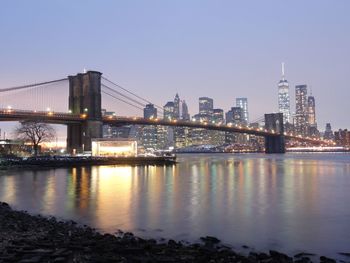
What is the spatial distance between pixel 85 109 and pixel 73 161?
654 inches

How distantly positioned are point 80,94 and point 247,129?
Result: 4772 centimetres

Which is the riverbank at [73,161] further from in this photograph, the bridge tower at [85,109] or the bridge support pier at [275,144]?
the bridge support pier at [275,144]

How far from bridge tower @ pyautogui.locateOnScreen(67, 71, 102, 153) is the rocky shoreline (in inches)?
2390

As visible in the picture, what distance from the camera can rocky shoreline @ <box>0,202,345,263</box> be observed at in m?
9.21

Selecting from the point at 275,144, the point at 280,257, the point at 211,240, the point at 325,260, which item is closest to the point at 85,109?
the point at 211,240

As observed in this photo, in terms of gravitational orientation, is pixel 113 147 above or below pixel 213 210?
above

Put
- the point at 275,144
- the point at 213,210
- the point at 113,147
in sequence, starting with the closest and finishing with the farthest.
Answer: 1. the point at 213,210
2. the point at 113,147
3. the point at 275,144

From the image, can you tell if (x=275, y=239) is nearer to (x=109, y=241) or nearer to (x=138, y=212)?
(x=109, y=241)

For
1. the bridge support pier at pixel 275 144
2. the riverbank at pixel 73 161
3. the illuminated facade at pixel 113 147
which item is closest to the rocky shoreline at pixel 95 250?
the riverbank at pixel 73 161

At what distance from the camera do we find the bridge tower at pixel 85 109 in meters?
72.7

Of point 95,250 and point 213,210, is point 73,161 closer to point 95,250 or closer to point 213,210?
point 213,210

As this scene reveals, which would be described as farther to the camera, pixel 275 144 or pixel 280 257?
pixel 275 144

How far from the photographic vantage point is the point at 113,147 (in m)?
71.1

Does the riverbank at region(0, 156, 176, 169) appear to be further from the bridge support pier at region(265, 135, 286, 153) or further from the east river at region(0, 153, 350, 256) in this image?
the bridge support pier at region(265, 135, 286, 153)
